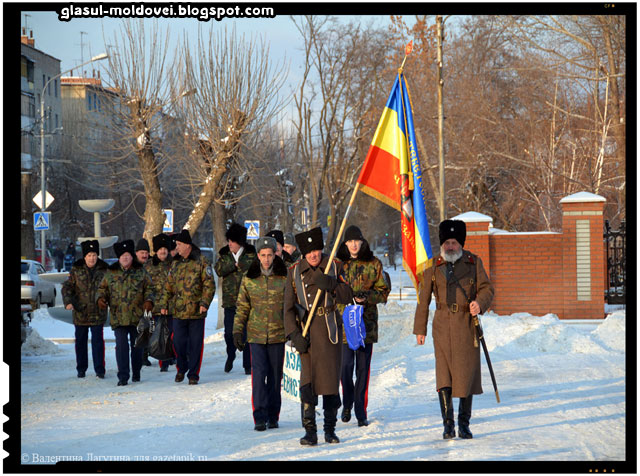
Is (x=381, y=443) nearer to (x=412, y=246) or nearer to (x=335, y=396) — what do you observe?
(x=335, y=396)

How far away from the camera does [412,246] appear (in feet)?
28.4

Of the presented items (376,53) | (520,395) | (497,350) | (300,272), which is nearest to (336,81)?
(376,53)

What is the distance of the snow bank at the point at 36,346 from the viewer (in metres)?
16.0

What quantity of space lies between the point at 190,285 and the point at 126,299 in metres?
1.09

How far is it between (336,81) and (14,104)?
855 inches

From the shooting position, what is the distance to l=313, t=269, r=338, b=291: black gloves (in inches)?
307

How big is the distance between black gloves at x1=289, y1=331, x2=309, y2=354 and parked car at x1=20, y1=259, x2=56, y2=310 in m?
16.3

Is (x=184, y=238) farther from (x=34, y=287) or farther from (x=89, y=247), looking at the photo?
(x=34, y=287)

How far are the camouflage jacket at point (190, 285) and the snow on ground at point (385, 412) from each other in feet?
3.40

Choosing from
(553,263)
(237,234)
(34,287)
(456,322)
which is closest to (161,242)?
(237,234)

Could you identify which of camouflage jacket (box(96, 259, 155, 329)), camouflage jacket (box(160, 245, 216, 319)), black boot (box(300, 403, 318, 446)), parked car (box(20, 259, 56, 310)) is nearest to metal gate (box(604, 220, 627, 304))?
camouflage jacket (box(160, 245, 216, 319))

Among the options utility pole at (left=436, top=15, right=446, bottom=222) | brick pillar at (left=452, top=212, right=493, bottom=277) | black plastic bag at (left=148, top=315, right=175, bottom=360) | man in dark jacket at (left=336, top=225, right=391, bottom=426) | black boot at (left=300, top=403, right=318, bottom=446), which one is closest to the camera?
black boot at (left=300, top=403, right=318, bottom=446)

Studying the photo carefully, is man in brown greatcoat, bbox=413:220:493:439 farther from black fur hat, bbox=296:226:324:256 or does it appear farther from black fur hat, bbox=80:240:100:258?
black fur hat, bbox=80:240:100:258

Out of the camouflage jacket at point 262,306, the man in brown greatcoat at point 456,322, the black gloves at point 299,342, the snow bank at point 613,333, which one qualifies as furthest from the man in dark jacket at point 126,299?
the snow bank at point 613,333
